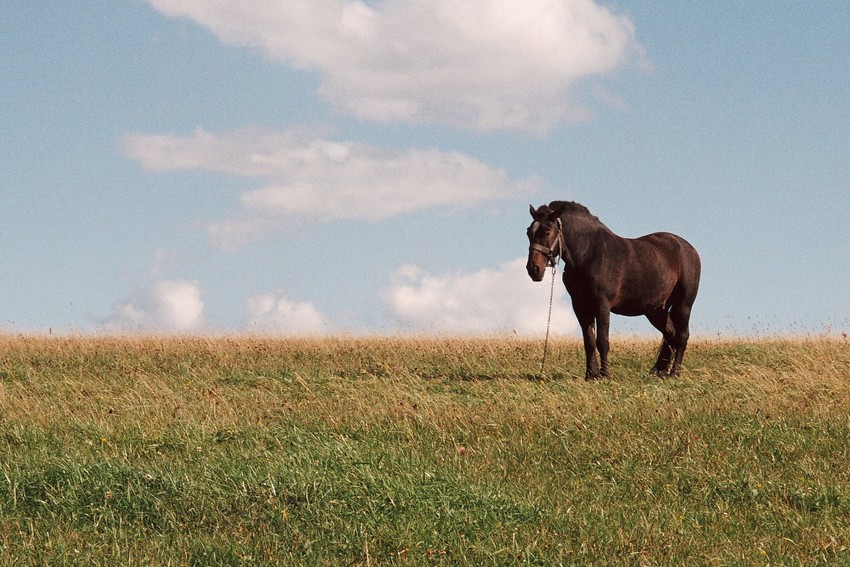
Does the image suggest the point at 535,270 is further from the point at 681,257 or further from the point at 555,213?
the point at 681,257

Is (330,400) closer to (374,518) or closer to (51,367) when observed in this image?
(374,518)

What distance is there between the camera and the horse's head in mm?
14617

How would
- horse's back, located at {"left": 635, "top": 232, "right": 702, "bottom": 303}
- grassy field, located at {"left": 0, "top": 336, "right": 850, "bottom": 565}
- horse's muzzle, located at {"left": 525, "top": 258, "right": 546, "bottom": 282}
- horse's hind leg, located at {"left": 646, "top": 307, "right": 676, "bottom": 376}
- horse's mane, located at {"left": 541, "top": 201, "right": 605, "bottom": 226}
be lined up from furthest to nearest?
1. horse's back, located at {"left": 635, "top": 232, "right": 702, "bottom": 303}
2. horse's hind leg, located at {"left": 646, "top": 307, "right": 676, "bottom": 376}
3. horse's mane, located at {"left": 541, "top": 201, "right": 605, "bottom": 226}
4. horse's muzzle, located at {"left": 525, "top": 258, "right": 546, "bottom": 282}
5. grassy field, located at {"left": 0, "top": 336, "right": 850, "bottom": 565}

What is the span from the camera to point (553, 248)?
1474 centimetres

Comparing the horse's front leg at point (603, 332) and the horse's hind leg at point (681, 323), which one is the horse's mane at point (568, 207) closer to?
the horse's front leg at point (603, 332)

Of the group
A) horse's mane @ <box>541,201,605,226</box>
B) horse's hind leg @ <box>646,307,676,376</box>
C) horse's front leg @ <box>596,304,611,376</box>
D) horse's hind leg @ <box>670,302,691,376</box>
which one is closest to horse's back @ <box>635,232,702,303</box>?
horse's hind leg @ <box>670,302,691,376</box>

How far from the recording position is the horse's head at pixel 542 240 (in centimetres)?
1462

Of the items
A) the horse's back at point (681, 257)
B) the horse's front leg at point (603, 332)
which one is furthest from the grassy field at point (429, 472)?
the horse's back at point (681, 257)

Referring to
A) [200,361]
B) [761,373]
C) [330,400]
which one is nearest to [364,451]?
[330,400]

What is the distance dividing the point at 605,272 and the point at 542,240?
1.42m

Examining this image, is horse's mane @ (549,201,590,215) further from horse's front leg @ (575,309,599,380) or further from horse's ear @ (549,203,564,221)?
horse's front leg @ (575,309,599,380)

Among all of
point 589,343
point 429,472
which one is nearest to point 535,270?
point 589,343

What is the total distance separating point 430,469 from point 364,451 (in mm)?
960

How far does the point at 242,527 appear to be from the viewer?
643 cm
